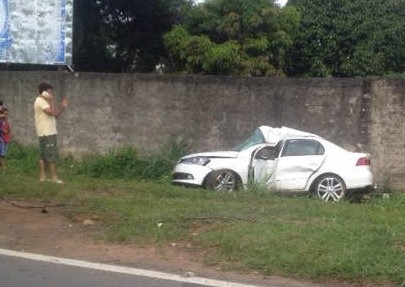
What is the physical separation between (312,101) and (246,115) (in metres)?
1.30

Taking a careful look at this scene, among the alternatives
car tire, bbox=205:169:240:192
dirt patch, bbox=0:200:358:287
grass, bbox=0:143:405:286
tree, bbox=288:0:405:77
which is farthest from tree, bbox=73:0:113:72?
dirt patch, bbox=0:200:358:287

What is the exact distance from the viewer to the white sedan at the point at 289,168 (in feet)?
40.8

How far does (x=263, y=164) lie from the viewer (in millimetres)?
12633

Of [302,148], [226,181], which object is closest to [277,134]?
[302,148]

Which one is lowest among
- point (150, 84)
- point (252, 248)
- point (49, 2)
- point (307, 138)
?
point (252, 248)

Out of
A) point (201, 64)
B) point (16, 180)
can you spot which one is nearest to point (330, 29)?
point (201, 64)

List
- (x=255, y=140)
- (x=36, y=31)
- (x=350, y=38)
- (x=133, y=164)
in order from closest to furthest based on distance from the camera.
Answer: (x=255, y=140) < (x=133, y=164) < (x=36, y=31) < (x=350, y=38)

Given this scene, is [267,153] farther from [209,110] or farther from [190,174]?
[209,110]

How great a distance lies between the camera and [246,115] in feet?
49.2

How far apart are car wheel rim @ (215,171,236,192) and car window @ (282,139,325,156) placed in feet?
3.15

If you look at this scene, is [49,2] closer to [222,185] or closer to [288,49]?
[222,185]

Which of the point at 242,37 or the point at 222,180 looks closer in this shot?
the point at 222,180

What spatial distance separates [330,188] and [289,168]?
73 cm

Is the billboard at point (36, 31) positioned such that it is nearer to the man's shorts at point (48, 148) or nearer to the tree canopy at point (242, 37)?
the man's shorts at point (48, 148)
